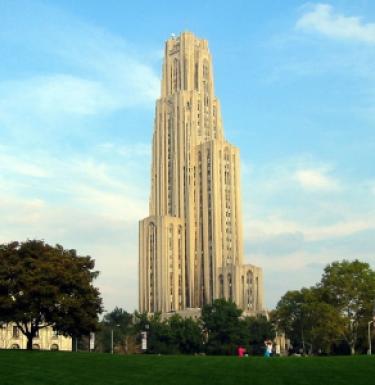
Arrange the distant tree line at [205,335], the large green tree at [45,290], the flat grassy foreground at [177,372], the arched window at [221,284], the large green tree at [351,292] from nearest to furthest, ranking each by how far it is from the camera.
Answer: the flat grassy foreground at [177,372] → the large green tree at [45,290] → the large green tree at [351,292] → the distant tree line at [205,335] → the arched window at [221,284]

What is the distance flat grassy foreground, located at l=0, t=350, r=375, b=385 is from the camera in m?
29.1

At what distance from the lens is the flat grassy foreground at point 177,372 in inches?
1144

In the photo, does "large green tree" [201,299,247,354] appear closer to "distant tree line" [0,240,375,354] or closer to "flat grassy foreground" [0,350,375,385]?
"distant tree line" [0,240,375,354]

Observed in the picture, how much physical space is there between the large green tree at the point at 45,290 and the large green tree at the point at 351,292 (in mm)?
42814

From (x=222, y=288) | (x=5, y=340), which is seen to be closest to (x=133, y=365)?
(x=5, y=340)

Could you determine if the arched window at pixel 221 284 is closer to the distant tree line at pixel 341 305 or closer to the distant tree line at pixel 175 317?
the distant tree line at pixel 175 317

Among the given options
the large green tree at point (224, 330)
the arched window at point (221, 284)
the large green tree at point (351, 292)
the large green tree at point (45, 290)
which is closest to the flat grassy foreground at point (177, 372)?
the large green tree at point (45, 290)

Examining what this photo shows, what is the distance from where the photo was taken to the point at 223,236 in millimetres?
195500

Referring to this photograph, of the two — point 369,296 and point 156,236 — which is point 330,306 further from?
point 156,236

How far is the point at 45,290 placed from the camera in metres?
61.9

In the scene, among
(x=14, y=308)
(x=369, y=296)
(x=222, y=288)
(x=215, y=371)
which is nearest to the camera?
(x=215, y=371)

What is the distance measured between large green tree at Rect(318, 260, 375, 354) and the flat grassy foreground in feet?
193

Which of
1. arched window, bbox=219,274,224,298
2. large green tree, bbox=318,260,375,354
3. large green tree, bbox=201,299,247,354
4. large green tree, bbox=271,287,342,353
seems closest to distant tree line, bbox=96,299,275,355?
large green tree, bbox=201,299,247,354

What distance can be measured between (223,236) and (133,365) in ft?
524
